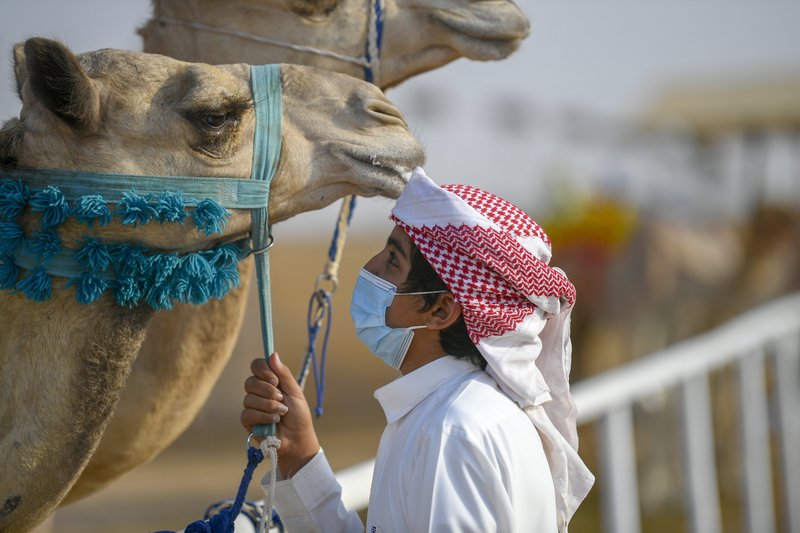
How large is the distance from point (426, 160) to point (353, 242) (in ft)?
97.2

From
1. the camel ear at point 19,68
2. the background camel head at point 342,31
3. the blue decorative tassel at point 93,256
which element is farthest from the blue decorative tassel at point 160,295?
the background camel head at point 342,31

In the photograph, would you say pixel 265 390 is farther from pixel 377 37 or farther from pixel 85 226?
pixel 377 37

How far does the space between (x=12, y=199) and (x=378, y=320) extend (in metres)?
0.78

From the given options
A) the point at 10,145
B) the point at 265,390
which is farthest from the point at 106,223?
the point at 265,390

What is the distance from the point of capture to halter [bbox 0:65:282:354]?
196 cm

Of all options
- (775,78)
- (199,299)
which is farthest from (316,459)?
(775,78)

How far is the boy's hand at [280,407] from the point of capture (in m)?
2.08

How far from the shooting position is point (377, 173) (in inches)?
87.7

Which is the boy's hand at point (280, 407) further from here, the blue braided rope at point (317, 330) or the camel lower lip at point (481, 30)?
the camel lower lip at point (481, 30)

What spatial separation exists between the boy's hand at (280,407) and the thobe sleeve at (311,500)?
0.13ft

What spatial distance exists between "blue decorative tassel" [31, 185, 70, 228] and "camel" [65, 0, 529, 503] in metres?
0.73

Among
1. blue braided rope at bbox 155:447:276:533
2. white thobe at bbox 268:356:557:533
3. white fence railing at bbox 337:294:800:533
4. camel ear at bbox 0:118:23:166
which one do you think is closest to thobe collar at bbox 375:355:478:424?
white thobe at bbox 268:356:557:533

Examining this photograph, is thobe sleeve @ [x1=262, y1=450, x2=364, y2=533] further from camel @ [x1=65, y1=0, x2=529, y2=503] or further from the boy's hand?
camel @ [x1=65, y1=0, x2=529, y2=503]

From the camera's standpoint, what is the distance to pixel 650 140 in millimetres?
17344
